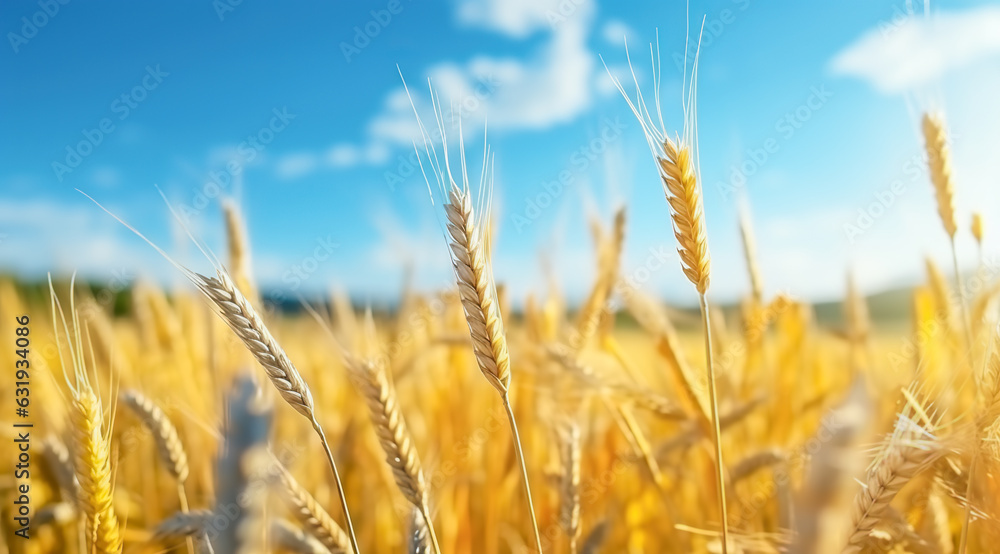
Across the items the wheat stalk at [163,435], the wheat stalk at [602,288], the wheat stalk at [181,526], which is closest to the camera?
the wheat stalk at [181,526]

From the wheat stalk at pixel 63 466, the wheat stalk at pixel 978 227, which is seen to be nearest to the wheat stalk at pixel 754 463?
the wheat stalk at pixel 978 227

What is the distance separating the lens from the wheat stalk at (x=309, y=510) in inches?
37.7

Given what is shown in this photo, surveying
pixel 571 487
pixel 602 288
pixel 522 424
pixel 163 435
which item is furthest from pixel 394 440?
pixel 522 424

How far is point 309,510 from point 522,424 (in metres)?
1.35

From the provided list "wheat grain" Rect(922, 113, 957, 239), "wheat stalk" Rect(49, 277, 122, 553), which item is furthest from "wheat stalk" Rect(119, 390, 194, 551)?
"wheat grain" Rect(922, 113, 957, 239)

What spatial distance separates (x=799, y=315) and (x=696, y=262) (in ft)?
5.60

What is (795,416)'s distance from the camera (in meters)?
2.24

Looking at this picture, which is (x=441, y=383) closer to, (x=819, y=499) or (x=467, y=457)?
(x=467, y=457)

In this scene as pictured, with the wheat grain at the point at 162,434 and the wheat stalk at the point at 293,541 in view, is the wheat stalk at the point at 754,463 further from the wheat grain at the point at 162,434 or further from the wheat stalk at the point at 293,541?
the wheat grain at the point at 162,434

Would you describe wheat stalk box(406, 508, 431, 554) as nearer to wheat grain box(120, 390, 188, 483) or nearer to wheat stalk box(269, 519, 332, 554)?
wheat stalk box(269, 519, 332, 554)

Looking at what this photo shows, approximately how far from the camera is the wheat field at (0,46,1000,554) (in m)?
0.82

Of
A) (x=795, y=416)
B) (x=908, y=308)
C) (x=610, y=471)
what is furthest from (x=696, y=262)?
(x=908, y=308)

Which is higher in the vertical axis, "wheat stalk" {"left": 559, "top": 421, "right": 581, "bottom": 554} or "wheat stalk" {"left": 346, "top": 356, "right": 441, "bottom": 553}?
"wheat stalk" {"left": 346, "top": 356, "right": 441, "bottom": 553}

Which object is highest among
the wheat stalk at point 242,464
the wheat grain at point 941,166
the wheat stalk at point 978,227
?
the wheat grain at point 941,166
